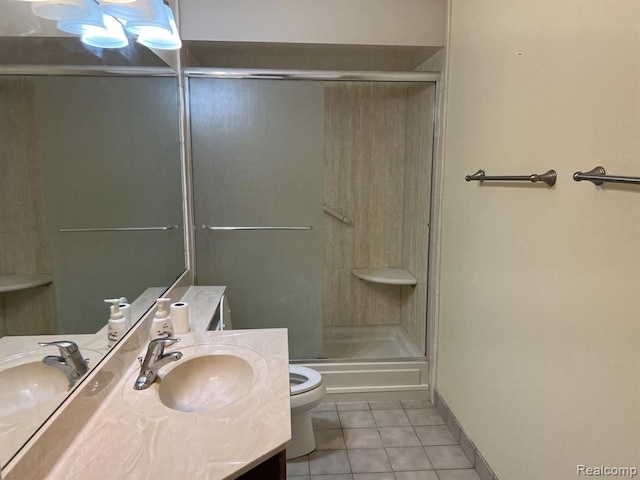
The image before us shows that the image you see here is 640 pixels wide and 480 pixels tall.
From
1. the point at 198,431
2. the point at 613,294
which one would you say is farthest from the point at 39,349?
the point at 613,294

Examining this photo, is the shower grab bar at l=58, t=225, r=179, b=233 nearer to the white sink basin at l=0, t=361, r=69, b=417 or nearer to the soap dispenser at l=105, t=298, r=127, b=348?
the soap dispenser at l=105, t=298, r=127, b=348

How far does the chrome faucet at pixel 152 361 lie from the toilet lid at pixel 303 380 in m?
0.83

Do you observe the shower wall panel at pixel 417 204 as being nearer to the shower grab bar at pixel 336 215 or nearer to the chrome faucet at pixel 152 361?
the shower grab bar at pixel 336 215

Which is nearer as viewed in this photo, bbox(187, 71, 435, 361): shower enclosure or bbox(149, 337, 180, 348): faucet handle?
bbox(149, 337, 180, 348): faucet handle

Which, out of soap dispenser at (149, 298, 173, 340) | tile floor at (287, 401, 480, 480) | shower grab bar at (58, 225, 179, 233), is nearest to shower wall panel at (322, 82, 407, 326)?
tile floor at (287, 401, 480, 480)

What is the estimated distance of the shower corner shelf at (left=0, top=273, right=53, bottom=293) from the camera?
967mm

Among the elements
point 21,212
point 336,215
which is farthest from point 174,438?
point 336,215

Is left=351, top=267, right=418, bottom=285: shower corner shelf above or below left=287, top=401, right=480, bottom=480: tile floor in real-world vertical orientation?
above

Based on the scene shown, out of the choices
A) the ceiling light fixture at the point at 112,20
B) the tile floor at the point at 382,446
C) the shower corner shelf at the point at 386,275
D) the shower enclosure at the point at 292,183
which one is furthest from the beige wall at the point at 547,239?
the ceiling light fixture at the point at 112,20

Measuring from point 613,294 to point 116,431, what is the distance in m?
1.36

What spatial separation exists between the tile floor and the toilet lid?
14.2 inches

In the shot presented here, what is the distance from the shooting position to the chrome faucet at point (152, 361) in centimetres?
132

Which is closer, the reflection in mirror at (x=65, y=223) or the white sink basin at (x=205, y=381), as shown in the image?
the reflection in mirror at (x=65, y=223)

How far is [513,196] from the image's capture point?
1.75 meters
